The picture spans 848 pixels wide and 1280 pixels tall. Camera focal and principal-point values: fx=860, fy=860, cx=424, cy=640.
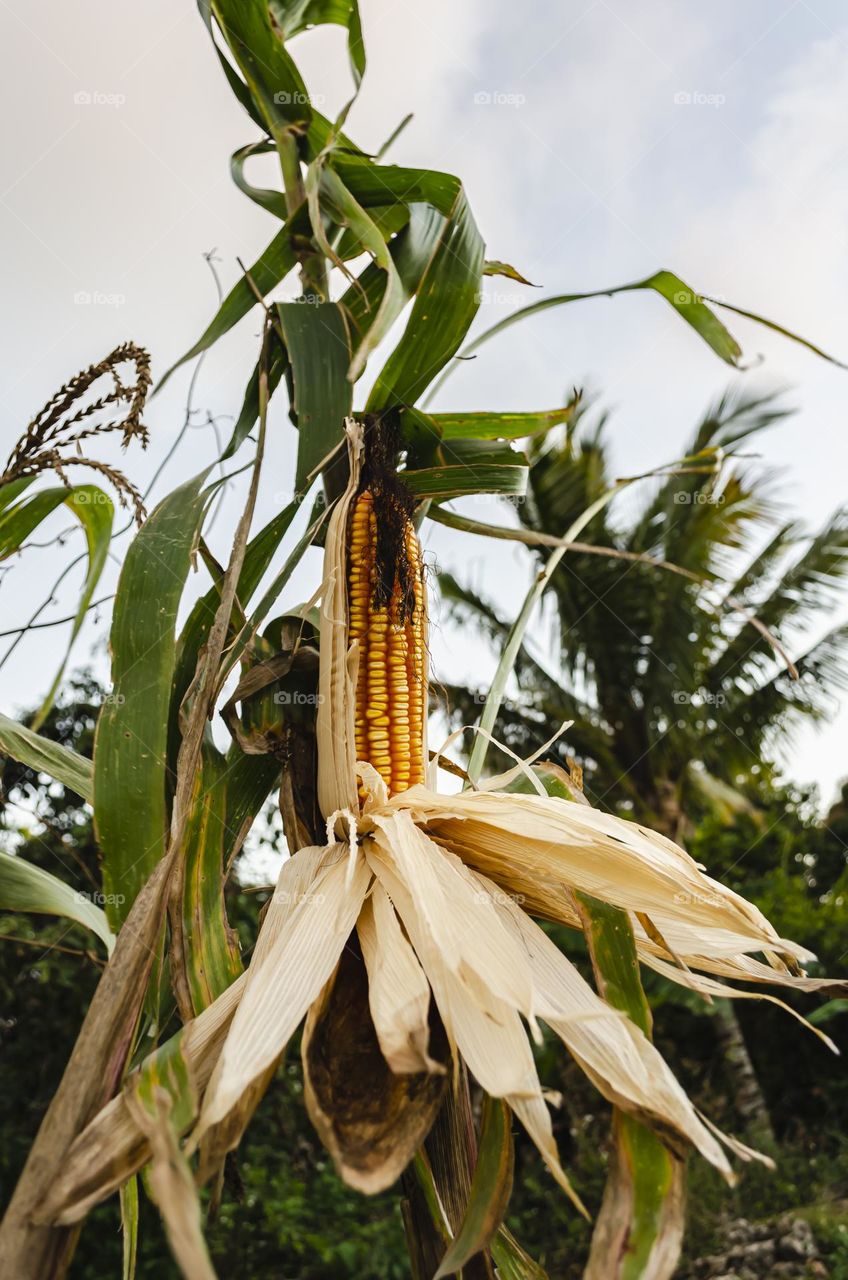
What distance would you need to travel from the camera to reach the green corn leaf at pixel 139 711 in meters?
0.78

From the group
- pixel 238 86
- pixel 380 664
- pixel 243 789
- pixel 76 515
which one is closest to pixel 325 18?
pixel 238 86

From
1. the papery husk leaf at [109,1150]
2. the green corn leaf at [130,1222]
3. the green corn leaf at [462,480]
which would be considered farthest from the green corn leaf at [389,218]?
the green corn leaf at [130,1222]

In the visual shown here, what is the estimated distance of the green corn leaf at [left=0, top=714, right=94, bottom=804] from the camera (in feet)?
3.06

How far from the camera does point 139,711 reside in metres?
0.80

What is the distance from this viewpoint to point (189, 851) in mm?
817

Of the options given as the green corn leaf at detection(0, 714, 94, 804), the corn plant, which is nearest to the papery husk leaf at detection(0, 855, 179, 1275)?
the corn plant

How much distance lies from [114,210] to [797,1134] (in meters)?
6.56

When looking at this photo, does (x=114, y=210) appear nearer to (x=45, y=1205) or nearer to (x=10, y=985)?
(x=45, y=1205)

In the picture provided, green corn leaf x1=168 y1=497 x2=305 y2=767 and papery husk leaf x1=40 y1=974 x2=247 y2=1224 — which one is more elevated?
green corn leaf x1=168 y1=497 x2=305 y2=767

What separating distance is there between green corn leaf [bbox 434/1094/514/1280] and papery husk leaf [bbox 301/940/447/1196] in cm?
6

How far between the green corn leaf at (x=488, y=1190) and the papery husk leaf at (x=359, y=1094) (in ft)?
0.21

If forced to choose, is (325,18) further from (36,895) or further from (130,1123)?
(130,1123)

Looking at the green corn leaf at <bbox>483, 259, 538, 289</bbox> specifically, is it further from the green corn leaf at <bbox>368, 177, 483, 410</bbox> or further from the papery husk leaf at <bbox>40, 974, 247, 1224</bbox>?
the papery husk leaf at <bbox>40, 974, 247, 1224</bbox>

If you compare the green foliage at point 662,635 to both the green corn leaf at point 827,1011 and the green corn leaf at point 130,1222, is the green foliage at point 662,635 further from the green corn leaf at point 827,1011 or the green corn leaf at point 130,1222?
the green corn leaf at point 130,1222
